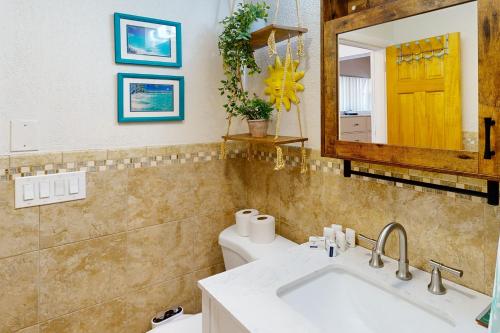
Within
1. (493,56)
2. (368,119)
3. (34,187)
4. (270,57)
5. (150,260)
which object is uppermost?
(270,57)

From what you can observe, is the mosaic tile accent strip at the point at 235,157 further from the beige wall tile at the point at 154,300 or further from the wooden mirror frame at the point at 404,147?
the beige wall tile at the point at 154,300

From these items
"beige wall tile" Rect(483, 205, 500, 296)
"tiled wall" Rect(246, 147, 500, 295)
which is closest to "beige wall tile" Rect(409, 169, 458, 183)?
"tiled wall" Rect(246, 147, 500, 295)

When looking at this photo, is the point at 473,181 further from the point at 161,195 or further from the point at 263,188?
the point at 161,195

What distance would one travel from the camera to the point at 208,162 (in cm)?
175

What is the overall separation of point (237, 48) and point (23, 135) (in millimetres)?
991

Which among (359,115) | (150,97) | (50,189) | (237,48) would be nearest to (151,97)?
(150,97)

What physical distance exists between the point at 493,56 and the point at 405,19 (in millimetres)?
301

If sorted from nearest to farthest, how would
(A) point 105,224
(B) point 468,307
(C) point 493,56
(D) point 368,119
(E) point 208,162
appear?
(C) point 493,56
(B) point 468,307
(D) point 368,119
(A) point 105,224
(E) point 208,162

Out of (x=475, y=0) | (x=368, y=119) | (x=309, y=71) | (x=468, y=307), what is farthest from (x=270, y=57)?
(x=468, y=307)

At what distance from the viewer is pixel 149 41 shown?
1.52 meters

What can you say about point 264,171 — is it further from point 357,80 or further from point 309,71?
point 357,80

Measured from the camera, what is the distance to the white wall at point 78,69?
124 cm

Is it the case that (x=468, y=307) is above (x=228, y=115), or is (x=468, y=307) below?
below

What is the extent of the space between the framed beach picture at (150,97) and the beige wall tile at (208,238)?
570mm
